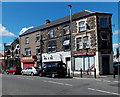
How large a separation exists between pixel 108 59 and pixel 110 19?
573cm

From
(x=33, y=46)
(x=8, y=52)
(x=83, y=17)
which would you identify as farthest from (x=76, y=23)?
(x=8, y=52)

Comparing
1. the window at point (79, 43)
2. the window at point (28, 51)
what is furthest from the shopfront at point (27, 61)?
the window at point (79, 43)

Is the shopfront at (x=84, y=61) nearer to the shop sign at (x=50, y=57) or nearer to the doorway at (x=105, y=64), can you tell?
the doorway at (x=105, y=64)

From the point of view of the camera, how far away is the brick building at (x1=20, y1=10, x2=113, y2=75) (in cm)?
2502

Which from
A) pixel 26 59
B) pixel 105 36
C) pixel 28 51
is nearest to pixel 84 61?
pixel 105 36

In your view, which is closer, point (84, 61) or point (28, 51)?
point (84, 61)

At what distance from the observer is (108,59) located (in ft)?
82.9

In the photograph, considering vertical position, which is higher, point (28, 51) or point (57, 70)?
point (28, 51)

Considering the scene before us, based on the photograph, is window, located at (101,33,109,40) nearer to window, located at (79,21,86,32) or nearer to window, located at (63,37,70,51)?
window, located at (79,21,86,32)

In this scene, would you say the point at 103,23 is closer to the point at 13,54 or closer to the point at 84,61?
the point at 84,61

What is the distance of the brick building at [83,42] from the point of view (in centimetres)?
2502

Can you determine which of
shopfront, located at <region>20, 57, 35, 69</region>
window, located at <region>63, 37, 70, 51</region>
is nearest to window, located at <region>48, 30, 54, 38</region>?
window, located at <region>63, 37, 70, 51</region>

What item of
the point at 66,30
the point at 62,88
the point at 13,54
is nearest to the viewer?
the point at 62,88

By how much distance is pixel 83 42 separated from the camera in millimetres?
26703
